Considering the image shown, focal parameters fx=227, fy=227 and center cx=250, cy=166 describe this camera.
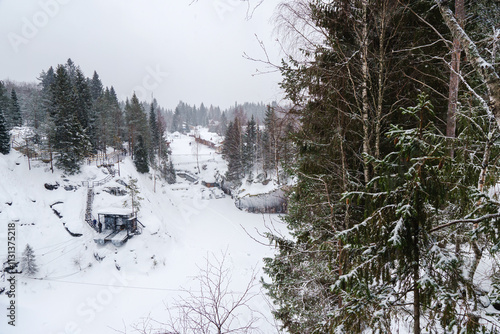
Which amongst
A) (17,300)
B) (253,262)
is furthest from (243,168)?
(17,300)

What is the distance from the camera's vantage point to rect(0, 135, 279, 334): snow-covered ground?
13492mm

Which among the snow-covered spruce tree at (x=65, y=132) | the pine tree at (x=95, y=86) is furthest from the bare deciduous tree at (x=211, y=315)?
the pine tree at (x=95, y=86)

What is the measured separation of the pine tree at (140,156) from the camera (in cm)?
3497

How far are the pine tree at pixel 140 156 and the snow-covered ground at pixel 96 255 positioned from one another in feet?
21.1

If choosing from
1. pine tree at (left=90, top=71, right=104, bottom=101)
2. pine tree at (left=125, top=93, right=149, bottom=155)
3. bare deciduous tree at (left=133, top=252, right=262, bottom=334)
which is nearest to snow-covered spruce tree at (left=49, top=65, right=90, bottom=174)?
pine tree at (left=125, top=93, right=149, bottom=155)

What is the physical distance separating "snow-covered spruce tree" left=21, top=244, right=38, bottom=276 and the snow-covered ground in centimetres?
47

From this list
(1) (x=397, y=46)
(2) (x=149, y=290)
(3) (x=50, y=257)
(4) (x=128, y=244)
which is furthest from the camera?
(4) (x=128, y=244)

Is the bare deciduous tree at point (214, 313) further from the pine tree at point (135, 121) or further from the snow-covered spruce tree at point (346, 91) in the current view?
the pine tree at point (135, 121)

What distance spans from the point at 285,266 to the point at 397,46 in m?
5.78

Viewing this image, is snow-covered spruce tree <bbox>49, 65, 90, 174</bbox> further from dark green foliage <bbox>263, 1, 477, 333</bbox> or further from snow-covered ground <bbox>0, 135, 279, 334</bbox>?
dark green foliage <bbox>263, 1, 477, 333</bbox>

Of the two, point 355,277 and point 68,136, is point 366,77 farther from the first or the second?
point 68,136

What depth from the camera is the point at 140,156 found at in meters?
35.3

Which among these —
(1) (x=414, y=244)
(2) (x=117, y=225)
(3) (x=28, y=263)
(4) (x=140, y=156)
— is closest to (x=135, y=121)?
(4) (x=140, y=156)

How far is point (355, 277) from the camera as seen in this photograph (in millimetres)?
2340
